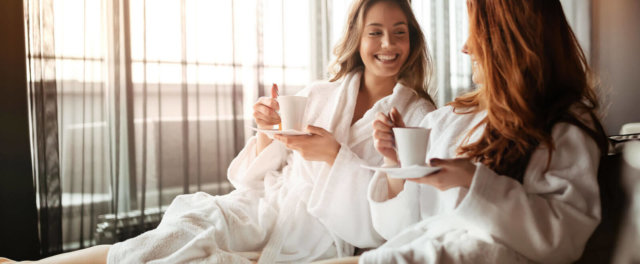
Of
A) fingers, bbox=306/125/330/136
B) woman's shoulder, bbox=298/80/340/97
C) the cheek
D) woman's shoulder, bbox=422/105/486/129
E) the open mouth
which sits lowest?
fingers, bbox=306/125/330/136

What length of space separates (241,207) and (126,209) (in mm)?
1229

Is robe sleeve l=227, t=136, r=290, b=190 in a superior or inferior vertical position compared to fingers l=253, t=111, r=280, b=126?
inferior

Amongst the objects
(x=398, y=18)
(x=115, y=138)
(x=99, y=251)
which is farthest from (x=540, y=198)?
(x=115, y=138)

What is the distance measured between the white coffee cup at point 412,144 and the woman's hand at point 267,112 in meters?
0.68

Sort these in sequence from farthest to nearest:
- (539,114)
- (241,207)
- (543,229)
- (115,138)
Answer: (115,138) < (241,207) < (539,114) < (543,229)

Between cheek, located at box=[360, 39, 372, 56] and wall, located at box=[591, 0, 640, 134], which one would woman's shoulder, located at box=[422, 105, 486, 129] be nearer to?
cheek, located at box=[360, 39, 372, 56]

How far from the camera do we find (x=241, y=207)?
1.61 m

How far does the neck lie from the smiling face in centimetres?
5

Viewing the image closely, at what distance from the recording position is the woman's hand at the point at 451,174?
0.96 m

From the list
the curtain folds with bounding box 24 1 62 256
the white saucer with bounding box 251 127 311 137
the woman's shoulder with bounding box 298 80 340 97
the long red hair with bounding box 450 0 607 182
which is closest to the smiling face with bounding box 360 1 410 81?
the woman's shoulder with bounding box 298 80 340 97

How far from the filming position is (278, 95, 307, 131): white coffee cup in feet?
4.51

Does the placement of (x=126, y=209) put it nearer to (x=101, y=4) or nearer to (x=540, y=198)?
(x=101, y=4)

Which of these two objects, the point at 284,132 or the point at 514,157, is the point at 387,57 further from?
the point at 514,157

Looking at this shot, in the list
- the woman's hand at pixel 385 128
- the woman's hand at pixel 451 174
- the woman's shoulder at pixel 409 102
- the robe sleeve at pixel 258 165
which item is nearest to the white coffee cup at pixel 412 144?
the woman's hand at pixel 451 174
